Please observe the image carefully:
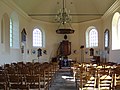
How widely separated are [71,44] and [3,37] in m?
11.1

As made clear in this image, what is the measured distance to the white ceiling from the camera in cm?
2367

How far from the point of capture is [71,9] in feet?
84.8

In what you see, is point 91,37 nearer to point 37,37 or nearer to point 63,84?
point 37,37

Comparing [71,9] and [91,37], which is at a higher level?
[71,9]

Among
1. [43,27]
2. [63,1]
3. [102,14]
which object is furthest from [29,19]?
[102,14]

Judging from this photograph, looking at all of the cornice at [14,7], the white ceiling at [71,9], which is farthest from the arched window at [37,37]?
the cornice at [14,7]

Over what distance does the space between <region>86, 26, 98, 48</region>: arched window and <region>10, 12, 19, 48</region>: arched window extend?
9374 mm

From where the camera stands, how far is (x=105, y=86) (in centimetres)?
683

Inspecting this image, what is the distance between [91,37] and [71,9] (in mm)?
3806

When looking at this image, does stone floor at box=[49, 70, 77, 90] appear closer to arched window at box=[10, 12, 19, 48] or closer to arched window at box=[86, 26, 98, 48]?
arched window at box=[10, 12, 19, 48]

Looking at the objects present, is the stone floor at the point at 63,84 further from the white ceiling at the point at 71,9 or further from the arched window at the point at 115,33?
the white ceiling at the point at 71,9

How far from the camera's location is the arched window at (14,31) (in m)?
18.9

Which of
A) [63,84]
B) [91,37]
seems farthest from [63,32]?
[63,84]

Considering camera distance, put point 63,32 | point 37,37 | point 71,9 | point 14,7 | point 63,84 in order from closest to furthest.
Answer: point 63,84
point 14,7
point 63,32
point 71,9
point 37,37
